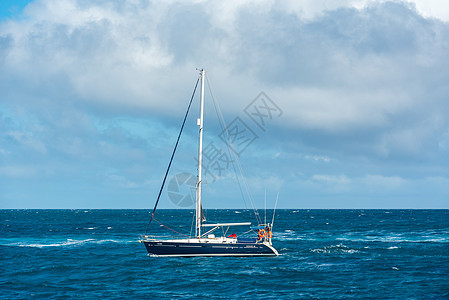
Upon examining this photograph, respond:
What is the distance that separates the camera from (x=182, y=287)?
37.3 metres

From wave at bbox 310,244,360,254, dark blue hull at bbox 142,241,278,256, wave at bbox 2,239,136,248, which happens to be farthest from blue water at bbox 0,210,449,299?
wave at bbox 2,239,136,248

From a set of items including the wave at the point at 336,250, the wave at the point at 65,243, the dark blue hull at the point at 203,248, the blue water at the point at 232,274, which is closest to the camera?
the blue water at the point at 232,274

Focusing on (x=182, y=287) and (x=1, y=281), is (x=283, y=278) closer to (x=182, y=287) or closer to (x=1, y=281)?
(x=182, y=287)

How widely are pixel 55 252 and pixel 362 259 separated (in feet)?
129

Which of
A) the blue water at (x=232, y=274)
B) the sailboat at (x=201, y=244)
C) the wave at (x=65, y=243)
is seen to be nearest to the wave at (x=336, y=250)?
the blue water at (x=232, y=274)

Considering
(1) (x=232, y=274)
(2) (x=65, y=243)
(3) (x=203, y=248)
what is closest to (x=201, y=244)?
(3) (x=203, y=248)

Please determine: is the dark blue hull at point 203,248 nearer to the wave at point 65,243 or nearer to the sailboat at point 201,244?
the sailboat at point 201,244

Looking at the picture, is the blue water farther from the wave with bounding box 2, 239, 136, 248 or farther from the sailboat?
the wave with bounding box 2, 239, 136, 248

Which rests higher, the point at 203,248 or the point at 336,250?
the point at 203,248

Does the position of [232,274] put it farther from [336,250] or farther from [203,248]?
[336,250]

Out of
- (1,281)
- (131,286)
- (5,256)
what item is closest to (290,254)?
(131,286)

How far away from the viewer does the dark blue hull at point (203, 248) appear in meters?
47.7

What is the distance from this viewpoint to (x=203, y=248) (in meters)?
47.9

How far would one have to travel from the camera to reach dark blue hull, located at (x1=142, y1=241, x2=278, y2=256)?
4769 cm
